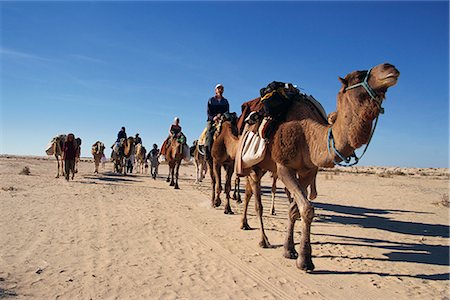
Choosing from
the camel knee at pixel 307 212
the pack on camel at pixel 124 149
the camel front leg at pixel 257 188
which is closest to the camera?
the camel knee at pixel 307 212

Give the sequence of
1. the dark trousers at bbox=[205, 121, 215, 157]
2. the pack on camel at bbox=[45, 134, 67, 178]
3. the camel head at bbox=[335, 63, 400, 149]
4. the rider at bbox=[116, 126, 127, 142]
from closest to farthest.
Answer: the camel head at bbox=[335, 63, 400, 149] → the dark trousers at bbox=[205, 121, 215, 157] → the pack on camel at bbox=[45, 134, 67, 178] → the rider at bbox=[116, 126, 127, 142]

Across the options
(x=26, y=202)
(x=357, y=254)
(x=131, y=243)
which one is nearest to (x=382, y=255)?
(x=357, y=254)

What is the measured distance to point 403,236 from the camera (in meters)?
7.89

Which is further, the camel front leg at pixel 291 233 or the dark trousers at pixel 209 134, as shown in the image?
the dark trousers at pixel 209 134

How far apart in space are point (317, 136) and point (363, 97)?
3.31ft

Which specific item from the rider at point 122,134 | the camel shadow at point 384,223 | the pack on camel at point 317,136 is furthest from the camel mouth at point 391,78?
the rider at point 122,134

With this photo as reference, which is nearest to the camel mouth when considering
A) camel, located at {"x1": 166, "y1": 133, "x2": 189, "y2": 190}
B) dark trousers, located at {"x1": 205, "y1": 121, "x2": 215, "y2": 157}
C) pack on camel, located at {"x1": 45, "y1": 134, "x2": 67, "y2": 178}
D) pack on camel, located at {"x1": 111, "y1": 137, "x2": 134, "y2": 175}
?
dark trousers, located at {"x1": 205, "y1": 121, "x2": 215, "y2": 157}

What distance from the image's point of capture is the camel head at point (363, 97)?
3979mm

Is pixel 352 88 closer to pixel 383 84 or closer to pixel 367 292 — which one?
pixel 383 84

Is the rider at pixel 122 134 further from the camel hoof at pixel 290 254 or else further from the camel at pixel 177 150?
the camel hoof at pixel 290 254

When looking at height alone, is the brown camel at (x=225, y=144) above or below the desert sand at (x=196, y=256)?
above

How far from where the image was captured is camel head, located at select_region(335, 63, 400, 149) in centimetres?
398

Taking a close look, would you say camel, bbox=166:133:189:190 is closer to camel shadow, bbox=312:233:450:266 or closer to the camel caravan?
the camel caravan

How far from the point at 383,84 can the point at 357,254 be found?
3.43 metres
